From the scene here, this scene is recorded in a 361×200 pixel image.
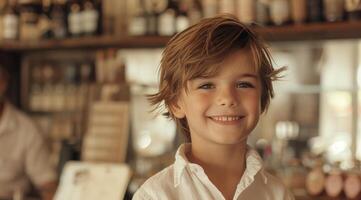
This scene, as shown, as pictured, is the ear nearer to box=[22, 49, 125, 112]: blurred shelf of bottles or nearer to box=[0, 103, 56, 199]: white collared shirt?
box=[0, 103, 56, 199]: white collared shirt

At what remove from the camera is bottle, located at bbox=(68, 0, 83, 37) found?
3.07m

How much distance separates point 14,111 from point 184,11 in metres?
0.95

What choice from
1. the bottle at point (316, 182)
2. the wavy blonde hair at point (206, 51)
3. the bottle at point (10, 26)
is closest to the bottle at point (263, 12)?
the bottle at point (316, 182)

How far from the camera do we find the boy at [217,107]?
100cm

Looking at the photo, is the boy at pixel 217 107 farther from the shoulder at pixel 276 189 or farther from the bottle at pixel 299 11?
the bottle at pixel 299 11

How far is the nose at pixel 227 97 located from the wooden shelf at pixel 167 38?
Result: 1.20m

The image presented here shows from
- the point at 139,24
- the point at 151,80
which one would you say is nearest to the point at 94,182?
the point at 139,24

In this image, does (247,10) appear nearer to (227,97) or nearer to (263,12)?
(263,12)

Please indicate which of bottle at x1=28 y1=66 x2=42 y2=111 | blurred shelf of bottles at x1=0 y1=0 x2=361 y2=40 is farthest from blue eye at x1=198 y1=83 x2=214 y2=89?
bottle at x1=28 y1=66 x2=42 y2=111

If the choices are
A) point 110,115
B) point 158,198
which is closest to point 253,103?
point 158,198

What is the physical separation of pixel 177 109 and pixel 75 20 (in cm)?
210

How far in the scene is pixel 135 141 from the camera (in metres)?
3.27

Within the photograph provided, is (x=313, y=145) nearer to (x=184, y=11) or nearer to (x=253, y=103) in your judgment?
(x=184, y=11)

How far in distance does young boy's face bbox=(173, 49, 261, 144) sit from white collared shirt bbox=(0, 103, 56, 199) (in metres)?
1.84
